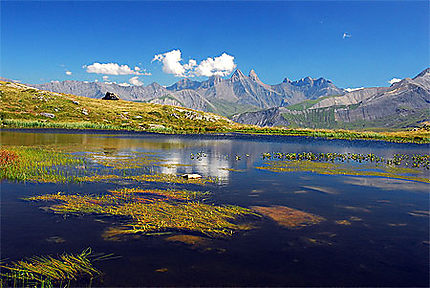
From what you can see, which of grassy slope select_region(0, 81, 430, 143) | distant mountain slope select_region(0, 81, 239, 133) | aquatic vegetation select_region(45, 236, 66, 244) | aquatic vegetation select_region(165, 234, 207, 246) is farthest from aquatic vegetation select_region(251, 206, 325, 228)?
distant mountain slope select_region(0, 81, 239, 133)

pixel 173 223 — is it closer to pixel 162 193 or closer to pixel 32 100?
pixel 162 193

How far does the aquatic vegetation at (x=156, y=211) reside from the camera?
55.5ft

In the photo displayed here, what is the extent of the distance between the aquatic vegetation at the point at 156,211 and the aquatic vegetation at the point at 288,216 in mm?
1469

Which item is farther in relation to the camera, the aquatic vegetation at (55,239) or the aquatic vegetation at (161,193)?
the aquatic vegetation at (161,193)

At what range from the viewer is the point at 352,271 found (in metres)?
13.1

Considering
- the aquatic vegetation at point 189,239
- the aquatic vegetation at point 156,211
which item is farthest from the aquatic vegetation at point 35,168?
the aquatic vegetation at point 189,239

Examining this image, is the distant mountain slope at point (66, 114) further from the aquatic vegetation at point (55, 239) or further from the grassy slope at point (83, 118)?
the aquatic vegetation at point (55, 239)

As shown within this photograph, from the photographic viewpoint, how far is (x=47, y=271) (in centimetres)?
1181

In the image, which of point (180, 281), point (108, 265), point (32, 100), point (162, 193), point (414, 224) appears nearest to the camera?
point (180, 281)

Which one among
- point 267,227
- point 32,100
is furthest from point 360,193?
point 32,100

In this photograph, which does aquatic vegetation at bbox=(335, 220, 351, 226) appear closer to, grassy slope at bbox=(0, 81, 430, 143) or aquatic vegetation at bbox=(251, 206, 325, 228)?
aquatic vegetation at bbox=(251, 206, 325, 228)

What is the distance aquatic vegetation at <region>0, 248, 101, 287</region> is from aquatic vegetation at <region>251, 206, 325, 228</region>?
479 inches

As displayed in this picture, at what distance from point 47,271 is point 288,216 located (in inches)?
600

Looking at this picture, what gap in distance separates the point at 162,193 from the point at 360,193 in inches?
800
